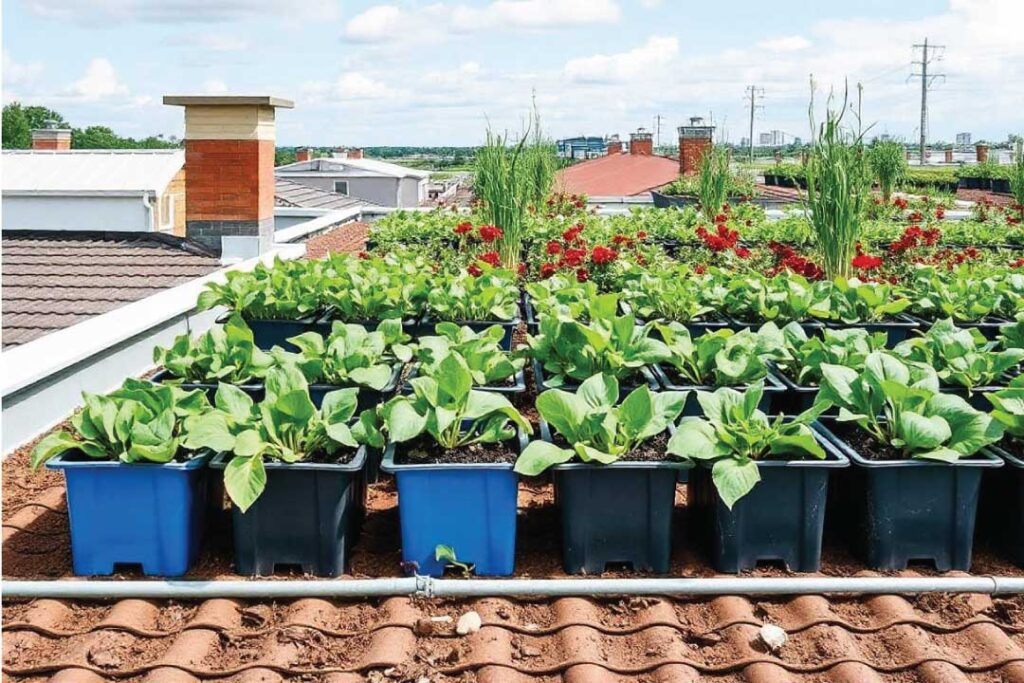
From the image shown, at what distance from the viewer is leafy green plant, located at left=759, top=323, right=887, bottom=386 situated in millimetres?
3645

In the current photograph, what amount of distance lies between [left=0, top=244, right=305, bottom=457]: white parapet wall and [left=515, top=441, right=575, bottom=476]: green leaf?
7.17ft

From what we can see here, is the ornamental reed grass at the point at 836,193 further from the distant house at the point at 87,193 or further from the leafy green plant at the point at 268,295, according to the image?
the distant house at the point at 87,193

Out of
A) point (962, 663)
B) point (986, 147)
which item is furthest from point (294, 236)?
point (986, 147)

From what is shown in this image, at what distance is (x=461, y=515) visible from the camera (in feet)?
9.46

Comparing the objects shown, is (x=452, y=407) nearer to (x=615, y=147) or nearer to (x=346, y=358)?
(x=346, y=358)

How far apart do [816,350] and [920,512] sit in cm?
95

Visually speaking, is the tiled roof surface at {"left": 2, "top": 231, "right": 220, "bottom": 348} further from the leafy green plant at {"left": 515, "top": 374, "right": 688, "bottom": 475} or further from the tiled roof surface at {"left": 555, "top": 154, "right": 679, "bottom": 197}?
the tiled roof surface at {"left": 555, "top": 154, "right": 679, "bottom": 197}

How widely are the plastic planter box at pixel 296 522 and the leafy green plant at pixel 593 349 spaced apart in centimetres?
109

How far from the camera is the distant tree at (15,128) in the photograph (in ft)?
218

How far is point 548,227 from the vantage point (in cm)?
971

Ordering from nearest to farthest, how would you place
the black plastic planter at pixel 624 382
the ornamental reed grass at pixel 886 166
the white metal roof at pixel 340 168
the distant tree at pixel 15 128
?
the black plastic planter at pixel 624 382 → the ornamental reed grass at pixel 886 166 → the white metal roof at pixel 340 168 → the distant tree at pixel 15 128

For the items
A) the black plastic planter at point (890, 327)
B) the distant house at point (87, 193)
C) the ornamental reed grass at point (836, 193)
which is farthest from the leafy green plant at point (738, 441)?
the distant house at point (87, 193)

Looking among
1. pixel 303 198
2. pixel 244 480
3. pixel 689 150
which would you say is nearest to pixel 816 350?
pixel 244 480

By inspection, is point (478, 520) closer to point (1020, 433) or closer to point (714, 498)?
point (714, 498)
